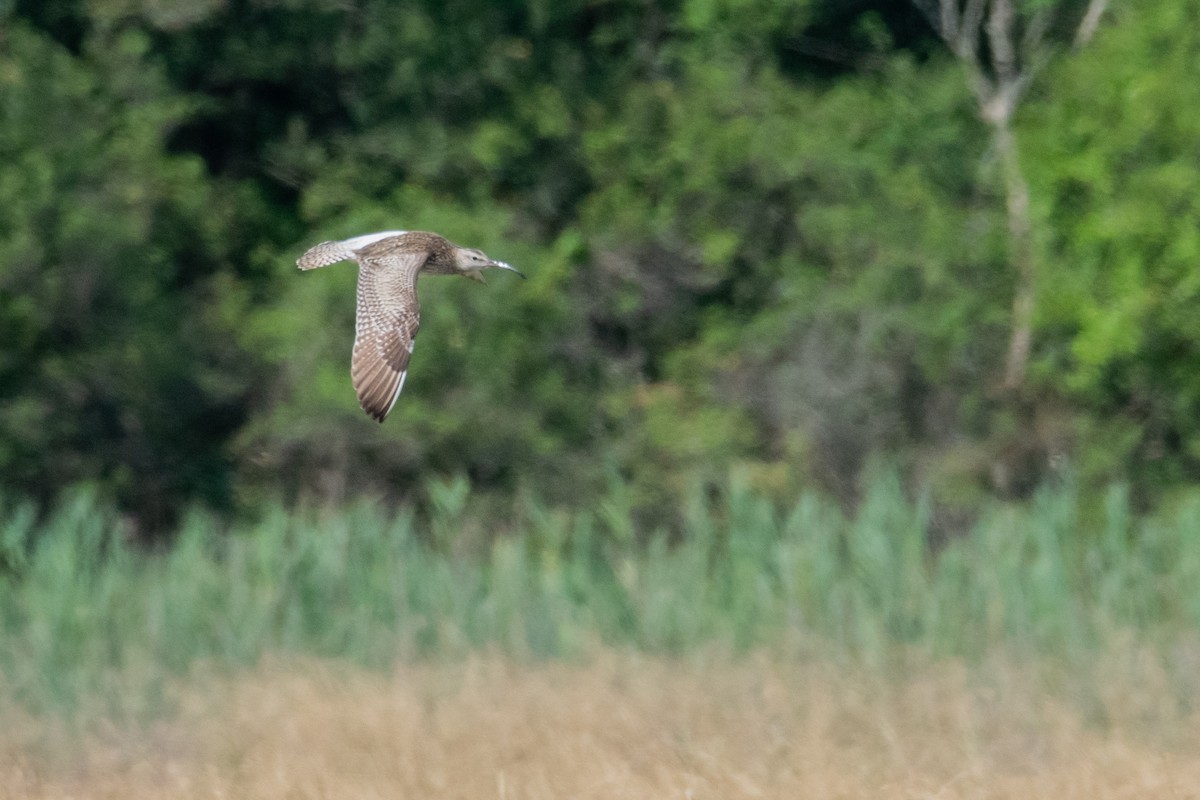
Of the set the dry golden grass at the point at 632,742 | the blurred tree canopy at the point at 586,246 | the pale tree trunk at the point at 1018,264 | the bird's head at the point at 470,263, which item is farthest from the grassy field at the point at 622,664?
the pale tree trunk at the point at 1018,264

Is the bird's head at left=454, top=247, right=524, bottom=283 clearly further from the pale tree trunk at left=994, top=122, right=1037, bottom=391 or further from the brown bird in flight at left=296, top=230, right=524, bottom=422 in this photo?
the pale tree trunk at left=994, top=122, right=1037, bottom=391

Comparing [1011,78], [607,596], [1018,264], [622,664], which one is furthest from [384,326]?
[1011,78]

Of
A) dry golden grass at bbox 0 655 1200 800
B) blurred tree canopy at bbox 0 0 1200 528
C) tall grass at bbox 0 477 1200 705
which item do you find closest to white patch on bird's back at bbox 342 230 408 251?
dry golden grass at bbox 0 655 1200 800

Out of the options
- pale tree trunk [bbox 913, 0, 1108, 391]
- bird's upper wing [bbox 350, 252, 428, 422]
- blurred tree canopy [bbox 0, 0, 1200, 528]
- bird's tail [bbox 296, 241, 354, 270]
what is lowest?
blurred tree canopy [bbox 0, 0, 1200, 528]

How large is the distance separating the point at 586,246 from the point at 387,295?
10.4 meters

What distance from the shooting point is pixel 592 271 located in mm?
17203

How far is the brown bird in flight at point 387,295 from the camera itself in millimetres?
6301

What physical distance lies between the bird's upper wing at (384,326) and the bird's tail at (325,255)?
0.24 m

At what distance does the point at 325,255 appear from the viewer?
739cm

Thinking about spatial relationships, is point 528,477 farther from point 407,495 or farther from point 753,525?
point 753,525

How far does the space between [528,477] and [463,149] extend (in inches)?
109

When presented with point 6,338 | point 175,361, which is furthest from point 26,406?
point 175,361

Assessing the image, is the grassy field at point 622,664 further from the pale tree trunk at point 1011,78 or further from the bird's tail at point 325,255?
the pale tree trunk at point 1011,78

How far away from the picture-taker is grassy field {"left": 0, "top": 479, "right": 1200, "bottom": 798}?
24.6 ft
